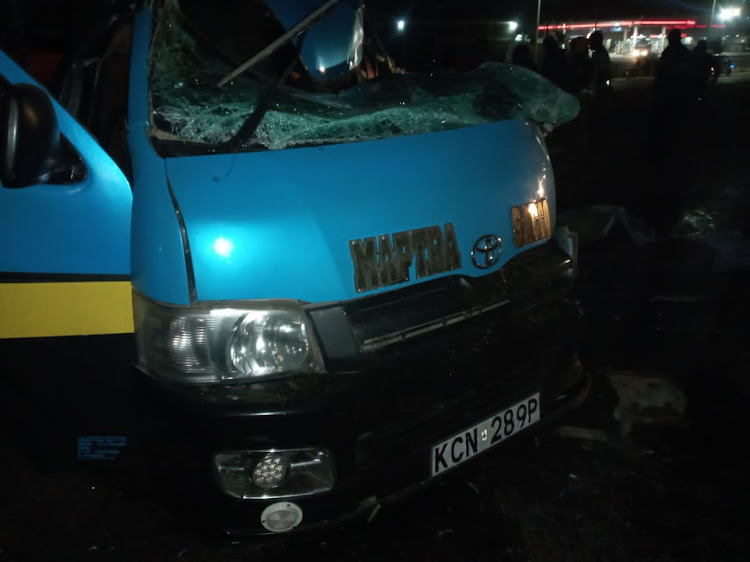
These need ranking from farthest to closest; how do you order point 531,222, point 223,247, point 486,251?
point 531,222 → point 486,251 → point 223,247

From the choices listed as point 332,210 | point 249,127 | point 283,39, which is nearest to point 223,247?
point 332,210

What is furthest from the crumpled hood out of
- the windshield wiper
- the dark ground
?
the dark ground

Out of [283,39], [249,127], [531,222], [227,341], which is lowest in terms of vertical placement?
[227,341]

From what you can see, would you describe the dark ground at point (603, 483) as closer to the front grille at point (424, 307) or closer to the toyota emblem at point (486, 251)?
the front grille at point (424, 307)

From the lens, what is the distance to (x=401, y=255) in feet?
6.67

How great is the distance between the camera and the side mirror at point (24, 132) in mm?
1849

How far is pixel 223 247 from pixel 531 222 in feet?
4.16

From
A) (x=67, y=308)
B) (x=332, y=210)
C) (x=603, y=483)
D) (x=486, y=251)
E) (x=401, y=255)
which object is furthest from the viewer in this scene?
(x=603, y=483)

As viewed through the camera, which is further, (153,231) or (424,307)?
(424,307)

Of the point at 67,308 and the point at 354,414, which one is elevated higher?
the point at 67,308

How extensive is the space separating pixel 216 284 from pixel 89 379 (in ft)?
2.51

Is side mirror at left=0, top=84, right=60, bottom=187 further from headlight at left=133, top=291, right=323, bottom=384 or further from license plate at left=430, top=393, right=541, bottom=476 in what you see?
license plate at left=430, top=393, right=541, bottom=476

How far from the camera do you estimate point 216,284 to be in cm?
181

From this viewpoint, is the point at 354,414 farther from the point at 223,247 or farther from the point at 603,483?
the point at 603,483
